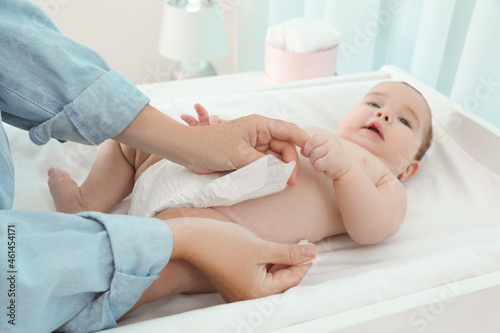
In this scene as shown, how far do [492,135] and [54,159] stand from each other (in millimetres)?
999

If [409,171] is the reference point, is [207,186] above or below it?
above

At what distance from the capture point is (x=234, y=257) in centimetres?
67

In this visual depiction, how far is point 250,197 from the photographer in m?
0.82

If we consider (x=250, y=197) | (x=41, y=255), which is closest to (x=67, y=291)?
(x=41, y=255)

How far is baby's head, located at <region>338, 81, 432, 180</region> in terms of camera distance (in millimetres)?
1019

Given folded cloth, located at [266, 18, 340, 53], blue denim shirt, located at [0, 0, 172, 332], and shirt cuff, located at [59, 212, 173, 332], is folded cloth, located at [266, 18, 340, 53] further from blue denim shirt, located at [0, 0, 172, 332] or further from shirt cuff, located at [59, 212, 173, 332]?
shirt cuff, located at [59, 212, 173, 332]

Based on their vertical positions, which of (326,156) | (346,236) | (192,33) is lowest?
(346,236)

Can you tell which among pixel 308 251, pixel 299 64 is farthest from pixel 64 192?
pixel 299 64

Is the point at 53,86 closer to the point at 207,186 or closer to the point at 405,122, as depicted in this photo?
the point at 207,186

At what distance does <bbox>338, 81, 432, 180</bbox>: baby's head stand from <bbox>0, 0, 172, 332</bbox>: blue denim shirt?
528 mm

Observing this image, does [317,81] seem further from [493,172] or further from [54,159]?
[54,159]

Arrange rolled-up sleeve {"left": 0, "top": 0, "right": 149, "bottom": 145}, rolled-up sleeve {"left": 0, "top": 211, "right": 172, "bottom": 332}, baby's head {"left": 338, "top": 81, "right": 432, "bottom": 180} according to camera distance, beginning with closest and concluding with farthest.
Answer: rolled-up sleeve {"left": 0, "top": 211, "right": 172, "bottom": 332} → rolled-up sleeve {"left": 0, "top": 0, "right": 149, "bottom": 145} → baby's head {"left": 338, "top": 81, "right": 432, "bottom": 180}

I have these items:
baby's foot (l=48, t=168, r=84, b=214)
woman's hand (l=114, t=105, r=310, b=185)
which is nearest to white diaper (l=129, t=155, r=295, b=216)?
woman's hand (l=114, t=105, r=310, b=185)

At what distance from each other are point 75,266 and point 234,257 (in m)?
0.23
